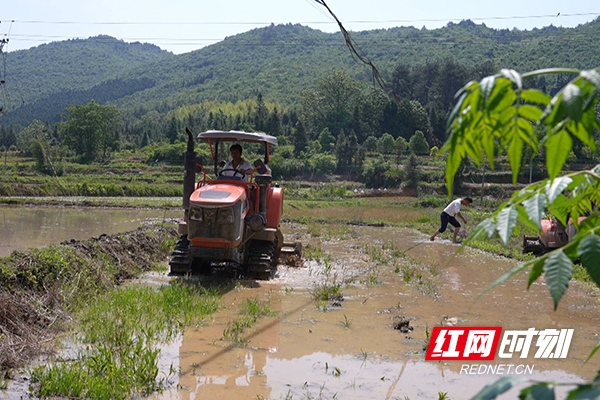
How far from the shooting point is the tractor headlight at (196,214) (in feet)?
32.6

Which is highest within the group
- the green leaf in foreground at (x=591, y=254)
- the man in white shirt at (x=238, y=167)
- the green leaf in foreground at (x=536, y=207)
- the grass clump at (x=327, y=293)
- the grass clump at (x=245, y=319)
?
the green leaf in foreground at (x=536, y=207)

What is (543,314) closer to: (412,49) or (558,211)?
(558,211)

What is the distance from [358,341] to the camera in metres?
7.34

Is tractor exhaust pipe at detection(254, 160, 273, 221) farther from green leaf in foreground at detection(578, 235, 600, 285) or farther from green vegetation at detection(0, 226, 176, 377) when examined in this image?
green leaf in foreground at detection(578, 235, 600, 285)

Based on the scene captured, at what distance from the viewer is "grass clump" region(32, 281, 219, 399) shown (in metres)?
5.18

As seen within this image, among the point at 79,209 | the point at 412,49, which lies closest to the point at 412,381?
the point at 79,209

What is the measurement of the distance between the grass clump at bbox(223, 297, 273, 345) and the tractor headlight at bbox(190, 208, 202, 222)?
64.2 inches

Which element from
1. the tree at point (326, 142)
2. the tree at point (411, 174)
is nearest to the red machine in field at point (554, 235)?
the tree at point (411, 174)

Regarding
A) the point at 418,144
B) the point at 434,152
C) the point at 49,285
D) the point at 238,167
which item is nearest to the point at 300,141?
the point at 418,144

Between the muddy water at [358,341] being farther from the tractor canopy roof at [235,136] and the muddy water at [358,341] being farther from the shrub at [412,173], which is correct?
the shrub at [412,173]

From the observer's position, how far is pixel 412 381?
5930mm

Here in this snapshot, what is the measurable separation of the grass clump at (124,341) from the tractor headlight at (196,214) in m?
1.12

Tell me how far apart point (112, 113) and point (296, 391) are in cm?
8795

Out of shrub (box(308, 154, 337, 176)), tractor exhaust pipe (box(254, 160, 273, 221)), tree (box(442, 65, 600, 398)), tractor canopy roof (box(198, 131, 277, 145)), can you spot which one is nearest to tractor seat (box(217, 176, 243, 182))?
tractor exhaust pipe (box(254, 160, 273, 221))
